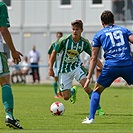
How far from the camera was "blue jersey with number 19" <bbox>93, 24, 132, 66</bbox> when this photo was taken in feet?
41.9

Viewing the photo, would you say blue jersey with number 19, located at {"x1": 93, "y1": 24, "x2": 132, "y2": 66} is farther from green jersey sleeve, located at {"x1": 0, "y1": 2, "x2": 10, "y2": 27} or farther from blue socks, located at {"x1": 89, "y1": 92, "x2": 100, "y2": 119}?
green jersey sleeve, located at {"x1": 0, "y1": 2, "x2": 10, "y2": 27}

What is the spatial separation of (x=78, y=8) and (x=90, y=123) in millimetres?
34877

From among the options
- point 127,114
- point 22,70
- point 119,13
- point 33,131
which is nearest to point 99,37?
point 33,131

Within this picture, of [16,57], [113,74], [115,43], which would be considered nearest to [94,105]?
[113,74]

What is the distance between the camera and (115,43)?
12.8 metres

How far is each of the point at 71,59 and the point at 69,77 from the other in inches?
21.2

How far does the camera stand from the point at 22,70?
40.4 metres

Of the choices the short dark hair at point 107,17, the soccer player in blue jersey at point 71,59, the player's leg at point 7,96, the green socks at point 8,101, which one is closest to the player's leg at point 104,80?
the short dark hair at point 107,17

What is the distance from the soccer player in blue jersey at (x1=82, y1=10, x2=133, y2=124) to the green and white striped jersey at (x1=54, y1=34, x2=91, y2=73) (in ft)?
10.3

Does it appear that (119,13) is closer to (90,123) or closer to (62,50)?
(62,50)

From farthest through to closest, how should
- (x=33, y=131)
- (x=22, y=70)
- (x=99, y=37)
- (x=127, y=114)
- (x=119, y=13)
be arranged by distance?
1. (x=119, y=13)
2. (x=22, y=70)
3. (x=127, y=114)
4. (x=99, y=37)
5. (x=33, y=131)

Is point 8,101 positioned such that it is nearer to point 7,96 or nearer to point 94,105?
point 7,96

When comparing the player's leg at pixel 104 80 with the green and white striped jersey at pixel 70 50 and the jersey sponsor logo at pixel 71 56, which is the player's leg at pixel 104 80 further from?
the jersey sponsor logo at pixel 71 56

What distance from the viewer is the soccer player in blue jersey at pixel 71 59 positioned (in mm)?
15734
